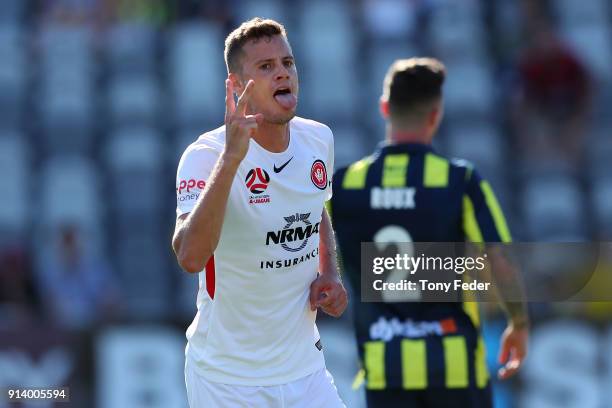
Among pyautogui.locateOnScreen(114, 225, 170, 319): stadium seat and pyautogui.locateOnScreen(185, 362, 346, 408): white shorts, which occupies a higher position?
pyautogui.locateOnScreen(185, 362, 346, 408): white shorts

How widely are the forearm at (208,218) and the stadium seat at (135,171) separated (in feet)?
24.3

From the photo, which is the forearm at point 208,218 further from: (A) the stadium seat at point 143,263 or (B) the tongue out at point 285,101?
(A) the stadium seat at point 143,263

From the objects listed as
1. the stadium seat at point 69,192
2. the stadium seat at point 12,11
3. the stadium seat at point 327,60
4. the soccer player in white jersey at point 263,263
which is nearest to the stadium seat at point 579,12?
the stadium seat at point 327,60

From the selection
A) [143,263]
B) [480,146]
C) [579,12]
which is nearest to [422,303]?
[143,263]

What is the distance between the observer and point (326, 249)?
16.2 feet

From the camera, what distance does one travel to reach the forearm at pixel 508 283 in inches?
223

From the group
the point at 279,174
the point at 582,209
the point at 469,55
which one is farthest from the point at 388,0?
the point at 279,174

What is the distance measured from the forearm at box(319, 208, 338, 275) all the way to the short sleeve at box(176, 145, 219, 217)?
0.69m

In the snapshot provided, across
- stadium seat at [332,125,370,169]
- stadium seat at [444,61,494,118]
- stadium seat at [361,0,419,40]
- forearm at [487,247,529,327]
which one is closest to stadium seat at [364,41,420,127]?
stadium seat at [361,0,419,40]

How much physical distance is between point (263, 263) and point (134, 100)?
26.1ft

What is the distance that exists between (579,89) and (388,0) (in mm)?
2151

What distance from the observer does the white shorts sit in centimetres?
456

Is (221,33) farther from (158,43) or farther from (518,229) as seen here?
(518,229)

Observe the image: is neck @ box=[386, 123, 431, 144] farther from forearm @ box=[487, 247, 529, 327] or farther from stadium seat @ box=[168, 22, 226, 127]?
stadium seat @ box=[168, 22, 226, 127]
